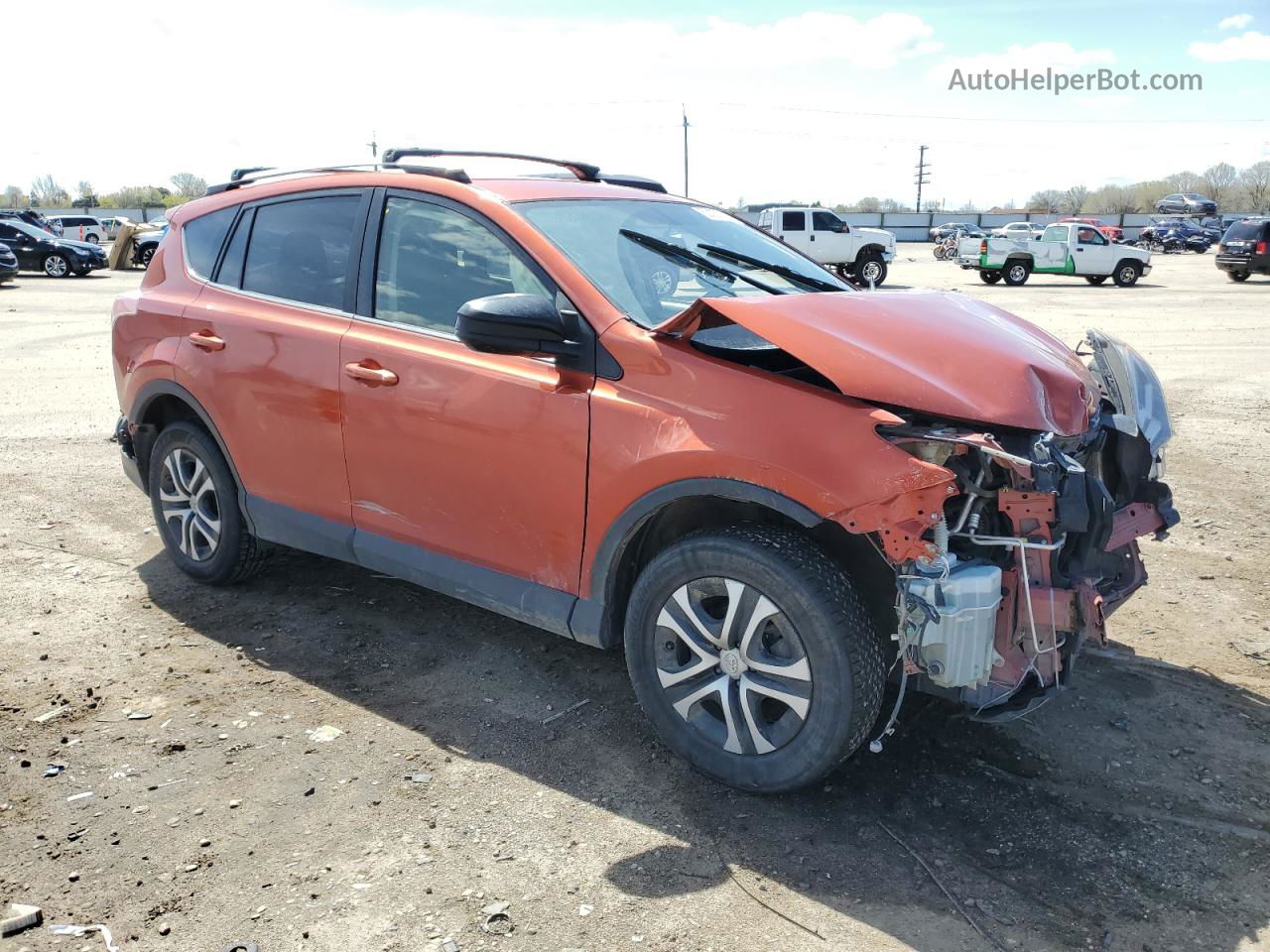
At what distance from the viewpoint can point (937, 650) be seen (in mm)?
2818

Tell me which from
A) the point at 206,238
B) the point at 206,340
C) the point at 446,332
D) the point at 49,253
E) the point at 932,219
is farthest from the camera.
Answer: the point at 932,219

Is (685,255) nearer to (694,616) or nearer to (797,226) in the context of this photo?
(694,616)

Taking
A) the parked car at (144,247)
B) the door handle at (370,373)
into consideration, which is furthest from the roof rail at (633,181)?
the parked car at (144,247)

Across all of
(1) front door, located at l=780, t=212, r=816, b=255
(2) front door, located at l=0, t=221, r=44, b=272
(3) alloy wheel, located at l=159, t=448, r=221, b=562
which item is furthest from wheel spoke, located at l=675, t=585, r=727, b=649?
(2) front door, located at l=0, t=221, r=44, b=272

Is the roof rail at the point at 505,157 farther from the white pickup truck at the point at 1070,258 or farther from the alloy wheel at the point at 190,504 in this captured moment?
the white pickup truck at the point at 1070,258

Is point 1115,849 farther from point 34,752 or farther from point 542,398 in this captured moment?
point 34,752

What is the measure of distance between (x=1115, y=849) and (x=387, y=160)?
3717 mm

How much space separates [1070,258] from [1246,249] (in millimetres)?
4404

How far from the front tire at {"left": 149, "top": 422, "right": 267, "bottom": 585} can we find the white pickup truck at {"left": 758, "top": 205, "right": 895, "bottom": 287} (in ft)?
87.1

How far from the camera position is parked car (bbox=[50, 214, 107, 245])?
41562 mm

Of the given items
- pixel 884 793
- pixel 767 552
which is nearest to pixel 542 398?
pixel 767 552

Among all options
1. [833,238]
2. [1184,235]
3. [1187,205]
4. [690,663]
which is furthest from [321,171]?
[1187,205]

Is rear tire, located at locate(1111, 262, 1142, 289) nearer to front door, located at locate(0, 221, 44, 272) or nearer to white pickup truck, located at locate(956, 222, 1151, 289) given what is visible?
white pickup truck, located at locate(956, 222, 1151, 289)

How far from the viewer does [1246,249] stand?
27516 mm
